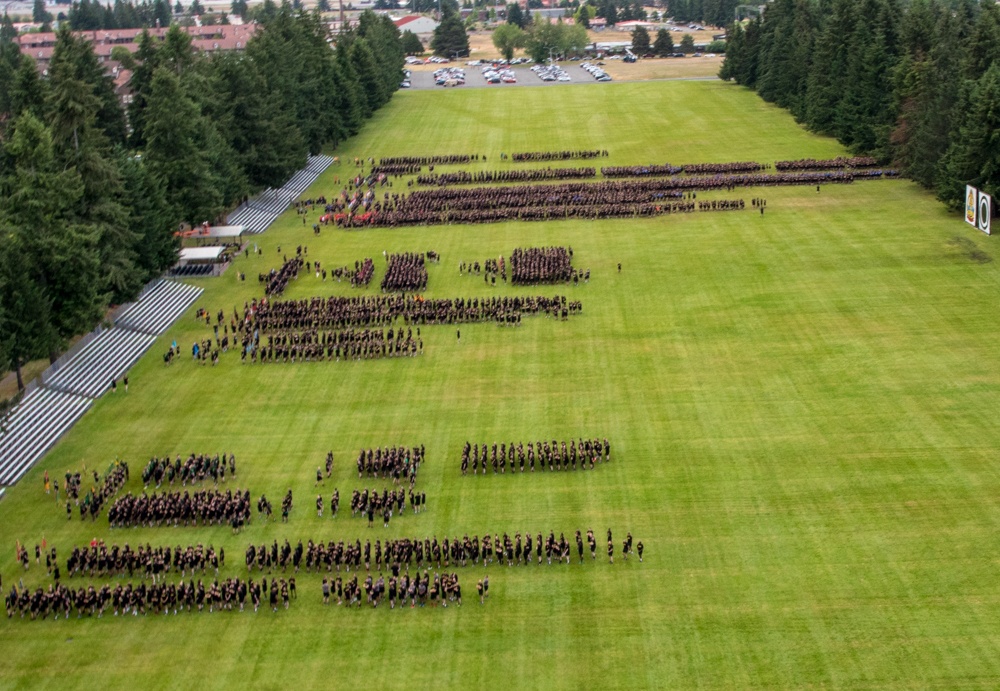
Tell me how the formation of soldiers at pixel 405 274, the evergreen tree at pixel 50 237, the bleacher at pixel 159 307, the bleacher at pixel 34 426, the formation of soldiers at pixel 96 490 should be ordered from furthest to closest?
the formation of soldiers at pixel 405 274, the bleacher at pixel 159 307, the evergreen tree at pixel 50 237, the bleacher at pixel 34 426, the formation of soldiers at pixel 96 490

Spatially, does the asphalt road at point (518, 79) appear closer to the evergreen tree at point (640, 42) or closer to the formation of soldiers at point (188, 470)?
the evergreen tree at point (640, 42)

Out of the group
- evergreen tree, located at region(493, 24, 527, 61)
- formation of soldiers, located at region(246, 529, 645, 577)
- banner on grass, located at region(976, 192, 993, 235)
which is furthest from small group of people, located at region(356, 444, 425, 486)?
evergreen tree, located at region(493, 24, 527, 61)

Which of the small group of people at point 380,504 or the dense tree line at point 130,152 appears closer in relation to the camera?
the small group of people at point 380,504

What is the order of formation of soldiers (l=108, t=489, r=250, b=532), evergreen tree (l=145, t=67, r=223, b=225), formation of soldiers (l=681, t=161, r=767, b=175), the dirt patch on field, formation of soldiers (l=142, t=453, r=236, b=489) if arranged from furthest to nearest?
formation of soldiers (l=681, t=161, r=767, b=175)
evergreen tree (l=145, t=67, r=223, b=225)
the dirt patch on field
formation of soldiers (l=142, t=453, r=236, b=489)
formation of soldiers (l=108, t=489, r=250, b=532)

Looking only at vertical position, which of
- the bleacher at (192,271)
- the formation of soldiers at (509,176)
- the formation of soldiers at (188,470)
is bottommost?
the formation of soldiers at (188,470)

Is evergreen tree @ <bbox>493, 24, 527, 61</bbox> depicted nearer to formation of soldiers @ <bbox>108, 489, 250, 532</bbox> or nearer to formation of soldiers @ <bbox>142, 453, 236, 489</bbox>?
formation of soldiers @ <bbox>142, 453, 236, 489</bbox>

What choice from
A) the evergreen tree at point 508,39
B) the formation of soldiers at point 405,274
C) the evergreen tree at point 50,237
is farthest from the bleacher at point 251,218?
the evergreen tree at point 508,39

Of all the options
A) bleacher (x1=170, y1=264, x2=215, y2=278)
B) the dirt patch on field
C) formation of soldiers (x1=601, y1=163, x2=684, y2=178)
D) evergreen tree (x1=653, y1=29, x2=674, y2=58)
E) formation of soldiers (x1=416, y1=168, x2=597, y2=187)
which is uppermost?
evergreen tree (x1=653, y1=29, x2=674, y2=58)
